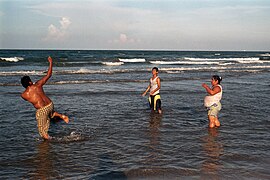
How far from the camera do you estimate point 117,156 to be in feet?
18.0

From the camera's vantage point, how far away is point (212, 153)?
5.59 meters

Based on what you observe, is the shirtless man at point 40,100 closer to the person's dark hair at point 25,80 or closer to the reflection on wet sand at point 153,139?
the person's dark hair at point 25,80

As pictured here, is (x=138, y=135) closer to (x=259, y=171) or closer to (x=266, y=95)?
(x=259, y=171)

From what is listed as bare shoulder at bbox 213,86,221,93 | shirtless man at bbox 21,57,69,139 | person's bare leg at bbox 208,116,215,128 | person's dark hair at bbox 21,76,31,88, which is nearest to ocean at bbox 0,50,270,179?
person's bare leg at bbox 208,116,215,128

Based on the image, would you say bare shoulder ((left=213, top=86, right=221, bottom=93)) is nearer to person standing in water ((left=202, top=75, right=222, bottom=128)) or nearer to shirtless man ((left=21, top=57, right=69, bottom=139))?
person standing in water ((left=202, top=75, right=222, bottom=128))

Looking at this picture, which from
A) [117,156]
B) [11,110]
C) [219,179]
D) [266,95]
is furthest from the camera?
[266,95]

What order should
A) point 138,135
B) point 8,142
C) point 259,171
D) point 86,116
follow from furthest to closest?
point 86,116, point 138,135, point 8,142, point 259,171

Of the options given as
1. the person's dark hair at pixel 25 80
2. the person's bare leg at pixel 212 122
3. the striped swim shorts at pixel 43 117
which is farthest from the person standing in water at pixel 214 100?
the person's dark hair at pixel 25 80

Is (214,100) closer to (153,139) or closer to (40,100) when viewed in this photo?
(153,139)

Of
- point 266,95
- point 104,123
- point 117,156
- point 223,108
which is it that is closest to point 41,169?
point 117,156

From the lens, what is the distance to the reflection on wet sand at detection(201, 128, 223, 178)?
15.6ft

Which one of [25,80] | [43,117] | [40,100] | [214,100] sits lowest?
[43,117]

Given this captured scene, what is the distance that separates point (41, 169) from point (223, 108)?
6.77 m

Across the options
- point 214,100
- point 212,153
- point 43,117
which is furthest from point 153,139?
point 43,117
